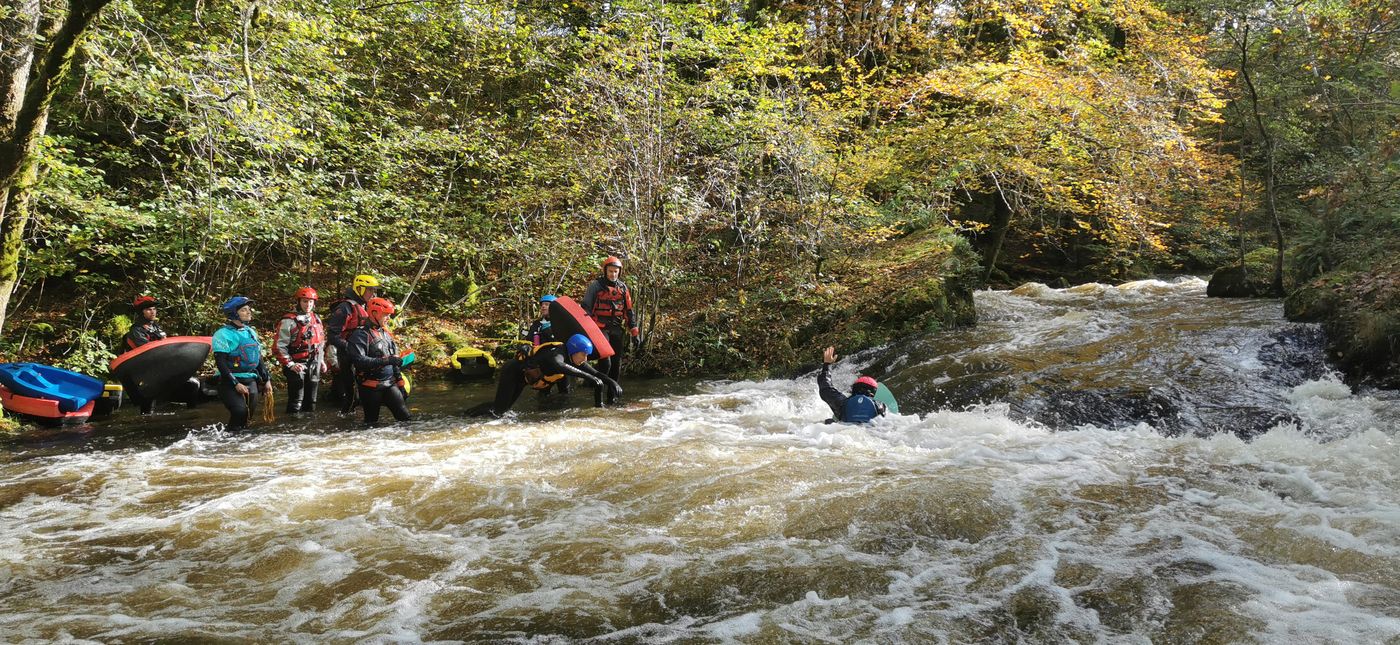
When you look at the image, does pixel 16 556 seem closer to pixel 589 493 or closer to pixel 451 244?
pixel 589 493

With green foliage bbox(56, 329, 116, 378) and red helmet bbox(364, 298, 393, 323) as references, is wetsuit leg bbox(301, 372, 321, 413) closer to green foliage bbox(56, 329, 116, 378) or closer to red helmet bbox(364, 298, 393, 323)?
red helmet bbox(364, 298, 393, 323)

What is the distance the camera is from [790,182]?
1291 centimetres

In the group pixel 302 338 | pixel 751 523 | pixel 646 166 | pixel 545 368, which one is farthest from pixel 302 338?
pixel 751 523

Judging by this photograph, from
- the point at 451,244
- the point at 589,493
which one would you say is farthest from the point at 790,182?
the point at 589,493

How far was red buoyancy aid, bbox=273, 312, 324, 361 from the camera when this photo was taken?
935 cm

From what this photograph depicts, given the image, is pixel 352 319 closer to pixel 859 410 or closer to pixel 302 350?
pixel 302 350

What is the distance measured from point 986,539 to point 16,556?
568 centimetres

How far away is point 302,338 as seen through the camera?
9422 mm

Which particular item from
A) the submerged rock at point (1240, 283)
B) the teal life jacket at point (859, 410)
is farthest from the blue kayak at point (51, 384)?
the submerged rock at point (1240, 283)

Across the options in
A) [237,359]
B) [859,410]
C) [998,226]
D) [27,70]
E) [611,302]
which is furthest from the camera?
[998,226]

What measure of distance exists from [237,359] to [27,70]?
3.22 meters

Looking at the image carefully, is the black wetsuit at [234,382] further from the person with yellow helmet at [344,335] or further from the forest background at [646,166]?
the forest background at [646,166]

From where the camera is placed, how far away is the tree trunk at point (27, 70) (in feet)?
20.7

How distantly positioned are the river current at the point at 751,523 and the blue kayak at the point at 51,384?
0.61m
